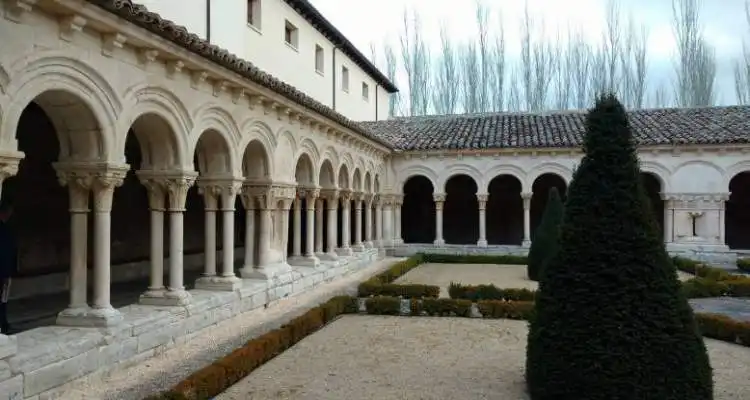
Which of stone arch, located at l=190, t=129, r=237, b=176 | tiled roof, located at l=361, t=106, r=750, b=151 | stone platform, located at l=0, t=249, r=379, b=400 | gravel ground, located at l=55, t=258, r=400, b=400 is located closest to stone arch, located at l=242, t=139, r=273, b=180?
stone arch, located at l=190, t=129, r=237, b=176

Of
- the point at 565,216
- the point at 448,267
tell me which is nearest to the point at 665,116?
the point at 448,267

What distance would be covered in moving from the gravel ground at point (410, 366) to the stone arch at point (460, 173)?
13867 millimetres

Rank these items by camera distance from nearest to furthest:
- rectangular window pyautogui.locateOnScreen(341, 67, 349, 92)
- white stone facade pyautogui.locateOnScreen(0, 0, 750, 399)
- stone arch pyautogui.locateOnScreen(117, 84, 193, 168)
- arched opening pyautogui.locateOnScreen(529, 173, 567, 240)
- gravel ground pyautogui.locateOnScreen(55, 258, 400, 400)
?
1. white stone facade pyautogui.locateOnScreen(0, 0, 750, 399)
2. gravel ground pyautogui.locateOnScreen(55, 258, 400, 400)
3. stone arch pyautogui.locateOnScreen(117, 84, 193, 168)
4. rectangular window pyautogui.locateOnScreen(341, 67, 349, 92)
5. arched opening pyautogui.locateOnScreen(529, 173, 567, 240)

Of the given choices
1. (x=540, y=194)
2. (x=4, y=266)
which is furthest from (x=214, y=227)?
(x=540, y=194)

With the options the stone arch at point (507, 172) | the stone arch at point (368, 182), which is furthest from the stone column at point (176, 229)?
the stone arch at point (507, 172)

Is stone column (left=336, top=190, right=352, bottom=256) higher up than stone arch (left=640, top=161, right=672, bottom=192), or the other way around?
stone arch (left=640, top=161, right=672, bottom=192)

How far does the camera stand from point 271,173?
42.6 feet

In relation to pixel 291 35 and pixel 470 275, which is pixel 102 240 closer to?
pixel 470 275

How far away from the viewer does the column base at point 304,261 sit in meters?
16.0

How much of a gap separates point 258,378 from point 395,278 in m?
10.0

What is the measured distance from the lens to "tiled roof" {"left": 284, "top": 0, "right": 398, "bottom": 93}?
19766mm

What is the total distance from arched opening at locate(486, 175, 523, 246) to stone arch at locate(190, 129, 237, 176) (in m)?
18.5

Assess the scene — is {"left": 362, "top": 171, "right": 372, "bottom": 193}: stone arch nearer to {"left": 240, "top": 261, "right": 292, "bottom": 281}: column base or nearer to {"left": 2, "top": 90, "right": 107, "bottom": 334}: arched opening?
{"left": 240, "top": 261, "right": 292, "bottom": 281}: column base

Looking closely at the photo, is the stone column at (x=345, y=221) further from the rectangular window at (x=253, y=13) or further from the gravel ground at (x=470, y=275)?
the rectangular window at (x=253, y=13)
